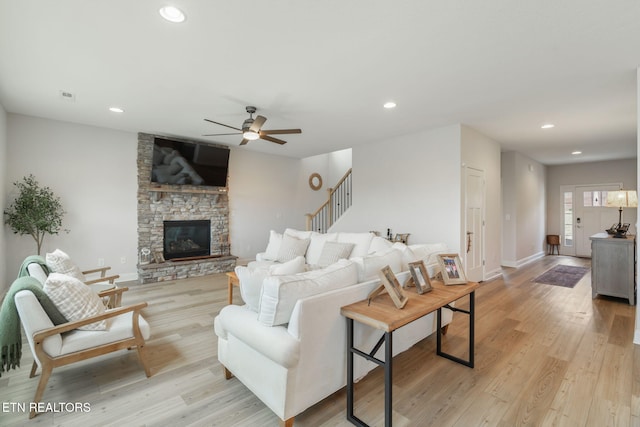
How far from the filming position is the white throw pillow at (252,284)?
6.67 feet

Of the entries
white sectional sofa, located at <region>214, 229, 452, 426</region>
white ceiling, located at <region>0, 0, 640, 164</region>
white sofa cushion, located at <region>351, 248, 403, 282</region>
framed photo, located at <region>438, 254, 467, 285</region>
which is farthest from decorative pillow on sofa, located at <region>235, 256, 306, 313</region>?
white ceiling, located at <region>0, 0, 640, 164</region>

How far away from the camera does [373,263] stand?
93.1 inches

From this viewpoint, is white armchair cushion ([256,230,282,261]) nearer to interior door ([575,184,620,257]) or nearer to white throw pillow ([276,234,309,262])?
white throw pillow ([276,234,309,262])

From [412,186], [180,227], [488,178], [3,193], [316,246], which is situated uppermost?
[488,178]

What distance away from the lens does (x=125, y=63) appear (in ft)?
9.46

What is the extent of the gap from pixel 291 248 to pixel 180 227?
2.68 metres

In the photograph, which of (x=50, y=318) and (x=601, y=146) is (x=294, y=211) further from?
(x=601, y=146)

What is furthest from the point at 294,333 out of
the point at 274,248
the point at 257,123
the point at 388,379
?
the point at 274,248

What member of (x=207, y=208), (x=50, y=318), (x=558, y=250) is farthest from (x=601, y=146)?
(x=50, y=318)

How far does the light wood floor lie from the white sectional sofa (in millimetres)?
213

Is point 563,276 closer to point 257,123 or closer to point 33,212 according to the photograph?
point 257,123

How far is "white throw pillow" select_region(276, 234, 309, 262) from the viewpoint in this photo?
484 centimetres

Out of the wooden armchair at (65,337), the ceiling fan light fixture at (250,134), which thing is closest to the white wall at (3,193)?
the wooden armchair at (65,337)

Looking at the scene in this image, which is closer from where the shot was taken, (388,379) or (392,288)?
(388,379)
